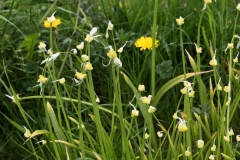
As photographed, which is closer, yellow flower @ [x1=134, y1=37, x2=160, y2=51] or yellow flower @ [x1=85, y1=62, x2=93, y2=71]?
yellow flower @ [x1=85, y1=62, x2=93, y2=71]

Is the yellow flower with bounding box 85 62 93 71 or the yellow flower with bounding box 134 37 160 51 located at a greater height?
the yellow flower with bounding box 85 62 93 71

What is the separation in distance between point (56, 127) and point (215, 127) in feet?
1.61

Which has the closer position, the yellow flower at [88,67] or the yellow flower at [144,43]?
the yellow flower at [88,67]

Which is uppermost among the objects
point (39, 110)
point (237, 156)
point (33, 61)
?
point (33, 61)

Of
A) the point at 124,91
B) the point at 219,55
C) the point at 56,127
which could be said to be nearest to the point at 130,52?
the point at 124,91

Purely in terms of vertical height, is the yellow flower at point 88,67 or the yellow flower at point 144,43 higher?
the yellow flower at point 88,67

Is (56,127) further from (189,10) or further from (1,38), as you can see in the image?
A: (189,10)

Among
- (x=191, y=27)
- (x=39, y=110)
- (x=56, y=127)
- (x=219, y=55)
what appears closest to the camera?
(x=56, y=127)

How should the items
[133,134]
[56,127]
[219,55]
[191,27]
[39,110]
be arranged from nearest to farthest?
1. [56,127]
2. [133,134]
3. [39,110]
4. [219,55]
5. [191,27]

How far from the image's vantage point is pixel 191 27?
1992mm

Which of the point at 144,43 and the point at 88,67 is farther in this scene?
the point at 144,43

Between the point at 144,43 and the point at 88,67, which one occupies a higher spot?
the point at 88,67

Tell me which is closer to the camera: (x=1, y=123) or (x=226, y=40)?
(x=1, y=123)

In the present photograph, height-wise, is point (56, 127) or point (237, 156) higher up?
point (56, 127)
